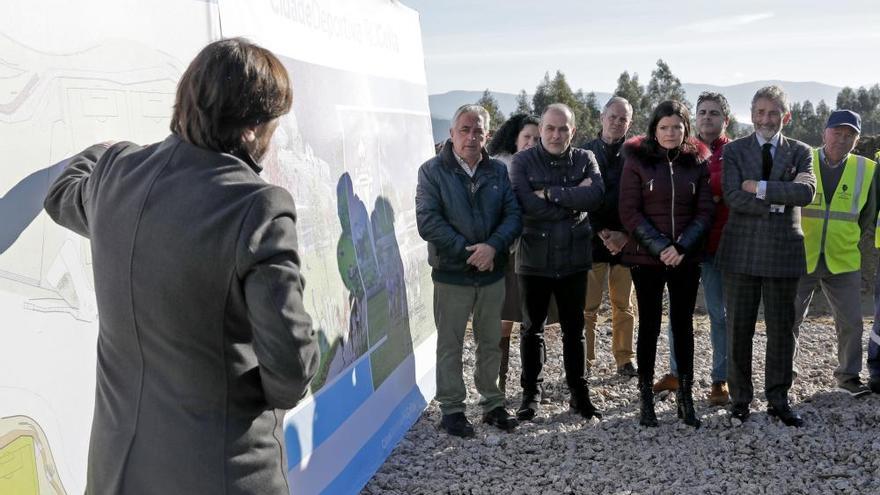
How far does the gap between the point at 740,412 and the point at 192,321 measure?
4.60m

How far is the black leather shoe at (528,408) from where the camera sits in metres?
5.63

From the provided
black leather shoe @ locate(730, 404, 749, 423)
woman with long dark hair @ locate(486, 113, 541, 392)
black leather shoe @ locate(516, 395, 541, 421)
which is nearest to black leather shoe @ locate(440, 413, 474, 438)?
black leather shoe @ locate(516, 395, 541, 421)

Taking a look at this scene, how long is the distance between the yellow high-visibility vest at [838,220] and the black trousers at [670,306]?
1255 millimetres

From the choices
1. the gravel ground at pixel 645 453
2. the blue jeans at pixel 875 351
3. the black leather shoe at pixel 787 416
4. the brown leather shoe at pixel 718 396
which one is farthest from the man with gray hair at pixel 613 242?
the blue jeans at pixel 875 351

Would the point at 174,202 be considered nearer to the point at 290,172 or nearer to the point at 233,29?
the point at 233,29

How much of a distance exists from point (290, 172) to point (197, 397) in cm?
198

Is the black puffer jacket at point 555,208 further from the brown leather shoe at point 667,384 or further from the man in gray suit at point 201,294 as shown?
the man in gray suit at point 201,294

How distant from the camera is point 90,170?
2211 mm

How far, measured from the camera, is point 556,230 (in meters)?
5.30

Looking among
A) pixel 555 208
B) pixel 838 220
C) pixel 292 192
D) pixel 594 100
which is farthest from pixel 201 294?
pixel 594 100

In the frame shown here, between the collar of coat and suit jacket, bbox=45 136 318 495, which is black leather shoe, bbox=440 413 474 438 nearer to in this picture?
the collar of coat

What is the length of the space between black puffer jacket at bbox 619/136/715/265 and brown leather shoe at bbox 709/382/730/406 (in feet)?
4.09

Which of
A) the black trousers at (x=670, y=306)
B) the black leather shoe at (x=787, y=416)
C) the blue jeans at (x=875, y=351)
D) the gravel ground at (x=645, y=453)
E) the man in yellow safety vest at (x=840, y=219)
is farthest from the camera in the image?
the blue jeans at (x=875, y=351)

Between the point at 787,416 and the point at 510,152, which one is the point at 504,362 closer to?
the point at 510,152
